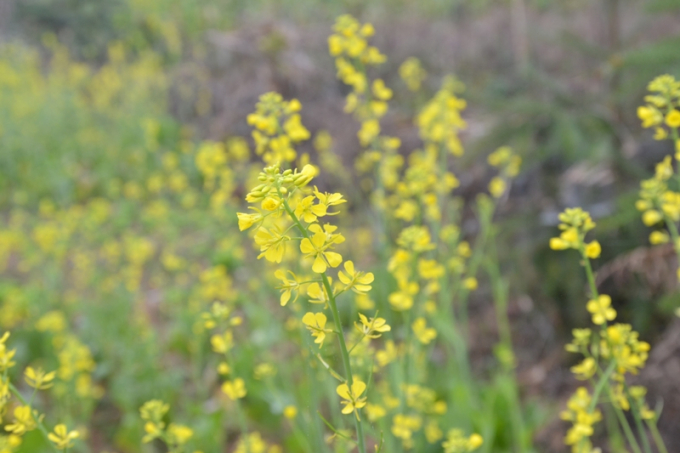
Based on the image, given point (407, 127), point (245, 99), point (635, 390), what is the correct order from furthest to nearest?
point (245, 99) < point (407, 127) < point (635, 390)

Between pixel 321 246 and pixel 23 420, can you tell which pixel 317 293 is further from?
pixel 23 420

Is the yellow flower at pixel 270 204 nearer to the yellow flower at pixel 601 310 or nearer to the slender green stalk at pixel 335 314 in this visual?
the slender green stalk at pixel 335 314

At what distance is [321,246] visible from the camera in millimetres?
1003

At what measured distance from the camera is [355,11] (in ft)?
25.2

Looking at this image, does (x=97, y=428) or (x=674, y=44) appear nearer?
(x=674, y=44)

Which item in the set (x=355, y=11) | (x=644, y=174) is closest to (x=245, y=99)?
(x=355, y=11)

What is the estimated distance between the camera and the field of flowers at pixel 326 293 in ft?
4.76

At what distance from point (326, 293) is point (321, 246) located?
0.12m

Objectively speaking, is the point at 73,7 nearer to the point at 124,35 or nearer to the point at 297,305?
the point at 124,35

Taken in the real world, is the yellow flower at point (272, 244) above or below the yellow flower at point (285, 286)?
above

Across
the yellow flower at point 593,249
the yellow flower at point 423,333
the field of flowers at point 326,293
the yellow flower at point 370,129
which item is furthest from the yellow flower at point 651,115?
the yellow flower at point 370,129

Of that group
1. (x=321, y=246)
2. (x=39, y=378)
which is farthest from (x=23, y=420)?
(x=321, y=246)

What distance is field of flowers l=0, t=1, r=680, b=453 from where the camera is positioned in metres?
1.45

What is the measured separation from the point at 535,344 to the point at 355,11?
19.3ft
